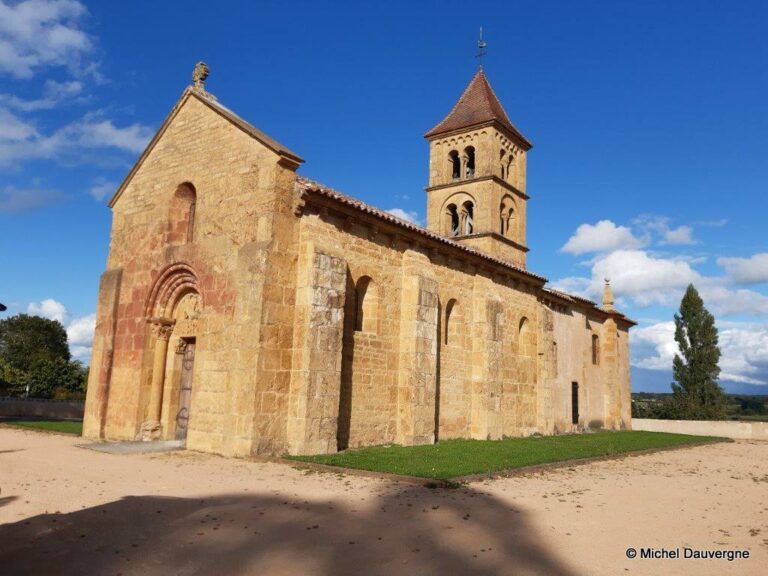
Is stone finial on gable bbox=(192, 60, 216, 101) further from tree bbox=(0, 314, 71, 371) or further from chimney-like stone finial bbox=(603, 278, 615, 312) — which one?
tree bbox=(0, 314, 71, 371)

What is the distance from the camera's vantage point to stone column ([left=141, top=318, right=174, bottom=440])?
593 inches

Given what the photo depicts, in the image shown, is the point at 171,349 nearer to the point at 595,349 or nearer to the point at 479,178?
the point at 479,178

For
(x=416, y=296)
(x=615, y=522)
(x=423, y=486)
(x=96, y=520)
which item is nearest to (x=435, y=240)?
(x=416, y=296)

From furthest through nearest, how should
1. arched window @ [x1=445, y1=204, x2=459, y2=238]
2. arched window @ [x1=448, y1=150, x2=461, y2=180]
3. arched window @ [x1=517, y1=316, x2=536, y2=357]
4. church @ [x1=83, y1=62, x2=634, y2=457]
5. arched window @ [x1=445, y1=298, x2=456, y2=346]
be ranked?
arched window @ [x1=448, y1=150, x2=461, y2=180]
arched window @ [x1=445, y1=204, x2=459, y2=238]
arched window @ [x1=517, y1=316, x2=536, y2=357]
arched window @ [x1=445, y1=298, x2=456, y2=346]
church @ [x1=83, y1=62, x2=634, y2=457]

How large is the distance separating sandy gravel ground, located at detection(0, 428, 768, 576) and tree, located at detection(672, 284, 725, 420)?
100 ft

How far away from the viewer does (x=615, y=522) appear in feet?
24.2

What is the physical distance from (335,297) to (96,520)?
7.55m

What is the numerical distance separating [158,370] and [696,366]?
3617 cm

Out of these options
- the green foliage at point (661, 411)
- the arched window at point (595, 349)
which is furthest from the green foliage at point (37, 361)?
the green foliage at point (661, 411)

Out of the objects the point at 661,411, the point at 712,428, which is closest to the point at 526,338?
the point at 712,428

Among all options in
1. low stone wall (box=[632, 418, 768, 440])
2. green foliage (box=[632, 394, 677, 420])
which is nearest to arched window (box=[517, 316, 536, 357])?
low stone wall (box=[632, 418, 768, 440])

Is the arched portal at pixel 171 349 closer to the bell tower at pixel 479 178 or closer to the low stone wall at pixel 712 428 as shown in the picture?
the bell tower at pixel 479 178

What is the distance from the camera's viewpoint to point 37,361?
136ft

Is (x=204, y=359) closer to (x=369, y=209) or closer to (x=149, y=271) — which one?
(x=149, y=271)
